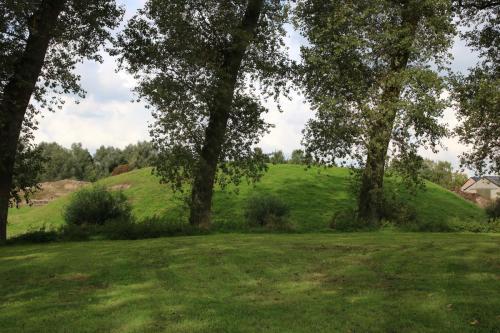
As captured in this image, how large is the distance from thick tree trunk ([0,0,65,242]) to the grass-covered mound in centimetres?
1667

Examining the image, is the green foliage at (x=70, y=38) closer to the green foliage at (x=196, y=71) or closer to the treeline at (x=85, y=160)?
the green foliage at (x=196, y=71)

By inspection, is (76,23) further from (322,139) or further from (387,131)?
(387,131)

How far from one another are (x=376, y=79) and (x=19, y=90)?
56.9ft

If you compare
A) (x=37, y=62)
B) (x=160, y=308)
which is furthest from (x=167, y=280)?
(x=37, y=62)

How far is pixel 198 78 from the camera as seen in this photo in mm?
24172


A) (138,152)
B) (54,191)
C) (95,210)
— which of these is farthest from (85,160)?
(95,210)

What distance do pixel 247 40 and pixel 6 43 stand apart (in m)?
11.1

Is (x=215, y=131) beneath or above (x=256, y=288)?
above

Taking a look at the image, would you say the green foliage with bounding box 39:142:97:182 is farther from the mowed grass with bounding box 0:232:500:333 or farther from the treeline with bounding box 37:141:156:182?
the mowed grass with bounding box 0:232:500:333

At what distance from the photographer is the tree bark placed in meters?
23.8

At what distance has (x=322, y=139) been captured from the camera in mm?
26203

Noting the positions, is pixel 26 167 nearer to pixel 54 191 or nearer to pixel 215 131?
pixel 215 131

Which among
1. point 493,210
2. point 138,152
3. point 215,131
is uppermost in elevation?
point 138,152

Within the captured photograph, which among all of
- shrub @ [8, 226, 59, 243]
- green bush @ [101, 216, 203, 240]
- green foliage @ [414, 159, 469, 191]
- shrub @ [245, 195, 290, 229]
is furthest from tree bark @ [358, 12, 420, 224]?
green foliage @ [414, 159, 469, 191]
